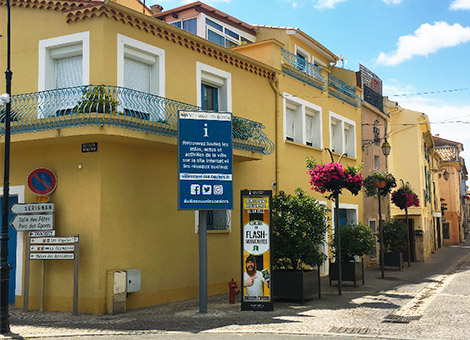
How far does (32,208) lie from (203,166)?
421cm

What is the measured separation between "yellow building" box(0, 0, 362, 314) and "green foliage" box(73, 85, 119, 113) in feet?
0.09

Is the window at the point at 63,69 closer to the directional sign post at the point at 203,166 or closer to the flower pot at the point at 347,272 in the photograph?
the directional sign post at the point at 203,166

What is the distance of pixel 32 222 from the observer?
41.4ft

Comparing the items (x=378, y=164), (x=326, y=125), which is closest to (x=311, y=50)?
(x=326, y=125)

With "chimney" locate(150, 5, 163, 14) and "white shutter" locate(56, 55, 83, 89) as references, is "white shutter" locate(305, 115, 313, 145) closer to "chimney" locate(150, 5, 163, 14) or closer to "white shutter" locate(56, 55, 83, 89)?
"chimney" locate(150, 5, 163, 14)

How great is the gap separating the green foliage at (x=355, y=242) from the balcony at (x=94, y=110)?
6.77m

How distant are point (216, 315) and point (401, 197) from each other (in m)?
17.3

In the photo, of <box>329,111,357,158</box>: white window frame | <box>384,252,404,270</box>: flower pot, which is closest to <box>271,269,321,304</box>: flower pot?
<box>329,111,357,158</box>: white window frame

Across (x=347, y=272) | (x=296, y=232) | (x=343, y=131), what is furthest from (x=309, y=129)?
(x=296, y=232)

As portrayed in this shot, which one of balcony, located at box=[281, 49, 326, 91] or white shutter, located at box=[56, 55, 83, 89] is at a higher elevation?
balcony, located at box=[281, 49, 326, 91]

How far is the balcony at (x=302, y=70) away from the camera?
19.2 metres

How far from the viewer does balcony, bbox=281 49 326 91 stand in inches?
755

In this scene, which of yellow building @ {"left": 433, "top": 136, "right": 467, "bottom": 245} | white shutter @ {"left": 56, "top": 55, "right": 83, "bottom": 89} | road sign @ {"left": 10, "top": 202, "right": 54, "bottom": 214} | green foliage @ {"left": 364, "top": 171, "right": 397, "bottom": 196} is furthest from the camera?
yellow building @ {"left": 433, "top": 136, "right": 467, "bottom": 245}

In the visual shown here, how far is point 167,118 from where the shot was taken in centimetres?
1329
